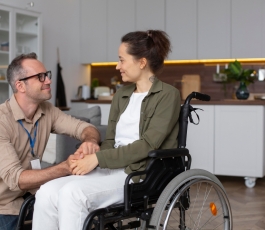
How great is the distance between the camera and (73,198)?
71.9 inches

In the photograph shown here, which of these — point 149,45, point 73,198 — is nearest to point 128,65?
point 149,45

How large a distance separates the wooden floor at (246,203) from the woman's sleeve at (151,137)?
1.56m

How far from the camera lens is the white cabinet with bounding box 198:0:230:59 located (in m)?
5.97

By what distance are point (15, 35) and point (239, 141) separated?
9.18 feet

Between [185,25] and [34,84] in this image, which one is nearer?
[34,84]

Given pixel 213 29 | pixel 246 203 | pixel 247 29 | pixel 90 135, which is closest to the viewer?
pixel 90 135

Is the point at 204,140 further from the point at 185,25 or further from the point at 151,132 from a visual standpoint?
the point at 151,132

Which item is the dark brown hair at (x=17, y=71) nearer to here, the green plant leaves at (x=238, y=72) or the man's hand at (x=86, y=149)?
the man's hand at (x=86, y=149)

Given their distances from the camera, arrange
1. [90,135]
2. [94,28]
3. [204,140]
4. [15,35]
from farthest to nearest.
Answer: [94,28], [15,35], [204,140], [90,135]

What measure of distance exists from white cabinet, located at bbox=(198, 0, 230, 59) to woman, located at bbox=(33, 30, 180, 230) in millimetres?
3907

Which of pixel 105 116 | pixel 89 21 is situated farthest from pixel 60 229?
pixel 89 21

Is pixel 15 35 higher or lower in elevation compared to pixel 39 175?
higher

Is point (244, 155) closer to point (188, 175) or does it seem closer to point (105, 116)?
point (105, 116)

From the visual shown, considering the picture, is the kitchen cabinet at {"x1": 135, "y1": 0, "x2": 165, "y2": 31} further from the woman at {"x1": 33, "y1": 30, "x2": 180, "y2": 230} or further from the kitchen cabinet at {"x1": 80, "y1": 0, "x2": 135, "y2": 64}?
the woman at {"x1": 33, "y1": 30, "x2": 180, "y2": 230}
